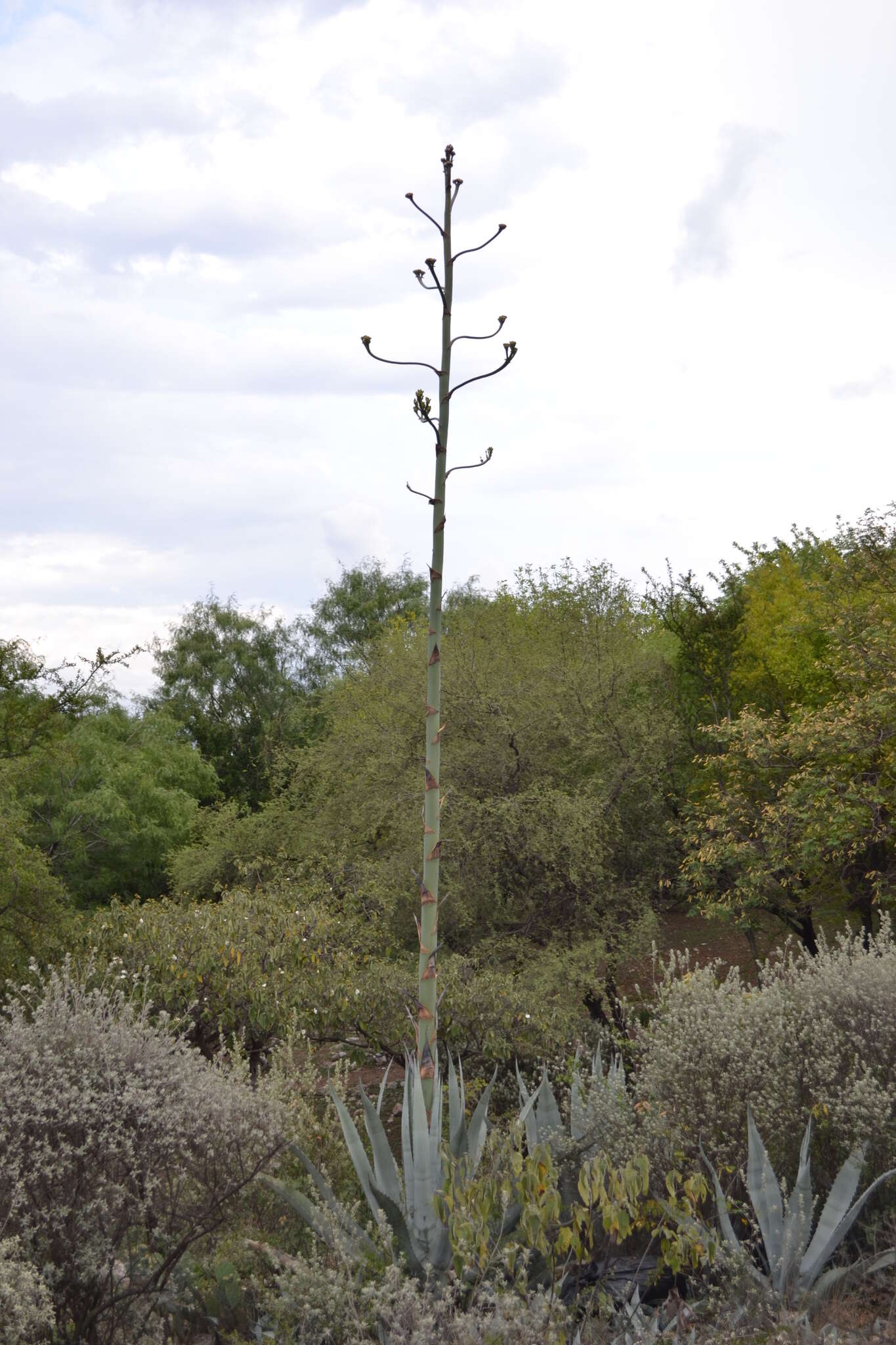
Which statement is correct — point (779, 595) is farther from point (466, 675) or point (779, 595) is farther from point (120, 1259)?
point (120, 1259)

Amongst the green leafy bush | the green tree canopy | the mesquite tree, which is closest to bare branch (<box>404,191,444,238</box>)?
the mesquite tree

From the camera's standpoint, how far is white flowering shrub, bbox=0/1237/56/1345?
4.32 m

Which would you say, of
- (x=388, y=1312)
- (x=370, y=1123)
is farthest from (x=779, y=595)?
(x=388, y=1312)

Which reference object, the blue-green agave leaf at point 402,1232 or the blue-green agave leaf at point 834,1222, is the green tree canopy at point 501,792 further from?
the blue-green agave leaf at point 834,1222

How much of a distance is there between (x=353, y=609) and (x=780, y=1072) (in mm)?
36327

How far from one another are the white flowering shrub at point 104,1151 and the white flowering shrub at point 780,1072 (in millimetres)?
2485

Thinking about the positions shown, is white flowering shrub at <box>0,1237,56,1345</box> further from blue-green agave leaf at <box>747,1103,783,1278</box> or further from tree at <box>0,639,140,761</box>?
tree at <box>0,639,140,761</box>

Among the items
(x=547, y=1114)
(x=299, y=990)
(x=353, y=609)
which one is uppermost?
(x=353, y=609)

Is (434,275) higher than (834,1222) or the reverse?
higher

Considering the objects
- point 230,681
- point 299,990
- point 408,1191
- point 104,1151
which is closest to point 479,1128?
point 408,1191

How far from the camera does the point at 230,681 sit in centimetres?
3900

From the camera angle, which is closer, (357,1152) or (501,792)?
(357,1152)

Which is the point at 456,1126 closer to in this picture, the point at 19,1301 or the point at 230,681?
the point at 19,1301

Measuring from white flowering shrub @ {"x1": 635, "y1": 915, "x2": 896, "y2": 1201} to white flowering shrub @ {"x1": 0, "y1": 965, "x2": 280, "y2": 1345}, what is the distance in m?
2.49
